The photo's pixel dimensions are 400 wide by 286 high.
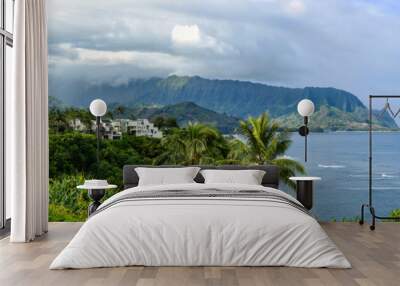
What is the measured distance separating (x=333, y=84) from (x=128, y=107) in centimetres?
345

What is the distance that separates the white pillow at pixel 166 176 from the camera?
23.8 ft

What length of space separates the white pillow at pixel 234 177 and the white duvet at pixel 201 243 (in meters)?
2.17

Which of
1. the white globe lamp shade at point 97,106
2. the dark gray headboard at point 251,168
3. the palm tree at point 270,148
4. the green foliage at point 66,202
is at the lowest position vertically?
the green foliage at point 66,202

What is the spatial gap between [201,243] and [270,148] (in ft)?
13.8

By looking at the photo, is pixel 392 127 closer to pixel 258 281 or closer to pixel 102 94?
pixel 102 94

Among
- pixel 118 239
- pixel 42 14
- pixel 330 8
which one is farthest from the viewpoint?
pixel 330 8

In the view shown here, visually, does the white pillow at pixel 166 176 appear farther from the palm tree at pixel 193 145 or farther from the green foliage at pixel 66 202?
the green foliage at pixel 66 202

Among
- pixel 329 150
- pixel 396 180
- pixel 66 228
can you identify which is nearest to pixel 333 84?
pixel 329 150

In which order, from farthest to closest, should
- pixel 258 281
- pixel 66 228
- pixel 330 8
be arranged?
1. pixel 330 8
2. pixel 66 228
3. pixel 258 281

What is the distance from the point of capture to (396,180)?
1034 centimetres

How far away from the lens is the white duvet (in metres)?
4.89

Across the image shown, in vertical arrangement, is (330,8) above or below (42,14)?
above

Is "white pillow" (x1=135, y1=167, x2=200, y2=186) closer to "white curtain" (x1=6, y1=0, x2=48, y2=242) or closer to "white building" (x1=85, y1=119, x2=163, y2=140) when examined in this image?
"white curtain" (x1=6, y1=0, x2=48, y2=242)

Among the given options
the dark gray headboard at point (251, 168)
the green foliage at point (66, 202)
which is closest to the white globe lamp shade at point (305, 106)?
the dark gray headboard at point (251, 168)
